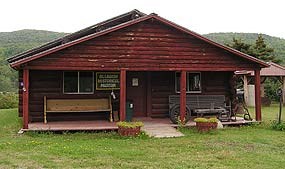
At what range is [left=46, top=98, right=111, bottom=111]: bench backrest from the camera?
15.9 m

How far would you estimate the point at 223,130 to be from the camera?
14.8 m

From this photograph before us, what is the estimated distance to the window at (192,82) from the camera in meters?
17.8

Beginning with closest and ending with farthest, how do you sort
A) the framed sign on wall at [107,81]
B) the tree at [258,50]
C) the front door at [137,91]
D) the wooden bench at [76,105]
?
the wooden bench at [76,105] < the framed sign on wall at [107,81] < the front door at [137,91] < the tree at [258,50]

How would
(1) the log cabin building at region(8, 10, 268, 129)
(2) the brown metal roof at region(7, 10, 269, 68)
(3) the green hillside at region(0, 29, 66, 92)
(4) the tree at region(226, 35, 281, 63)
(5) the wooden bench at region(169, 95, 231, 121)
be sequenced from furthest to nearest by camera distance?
(3) the green hillside at region(0, 29, 66, 92) < (4) the tree at region(226, 35, 281, 63) < (5) the wooden bench at region(169, 95, 231, 121) < (1) the log cabin building at region(8, 10, 268, 129) < (2) the brown metal roof at region(7, 10, 269, 68)

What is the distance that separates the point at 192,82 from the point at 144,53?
389cm

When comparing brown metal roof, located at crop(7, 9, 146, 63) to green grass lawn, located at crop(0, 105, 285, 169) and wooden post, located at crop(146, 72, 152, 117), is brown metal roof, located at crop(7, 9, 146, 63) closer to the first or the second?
wooden post, located at crop(146, 72, 152, 117)

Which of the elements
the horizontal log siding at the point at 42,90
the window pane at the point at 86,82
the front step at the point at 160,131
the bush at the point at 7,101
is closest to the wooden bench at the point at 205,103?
the front step at the point at 160,131

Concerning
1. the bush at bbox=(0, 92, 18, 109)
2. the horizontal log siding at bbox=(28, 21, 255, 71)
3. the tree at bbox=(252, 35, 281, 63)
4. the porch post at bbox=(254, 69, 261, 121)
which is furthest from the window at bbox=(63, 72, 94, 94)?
the tree at bbox=(252, 35, 281, 63)

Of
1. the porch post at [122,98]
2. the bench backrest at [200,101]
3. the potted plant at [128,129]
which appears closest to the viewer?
the potted plant at [128,129]

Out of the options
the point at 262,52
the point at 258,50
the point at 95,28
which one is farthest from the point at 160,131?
the point at 258,50

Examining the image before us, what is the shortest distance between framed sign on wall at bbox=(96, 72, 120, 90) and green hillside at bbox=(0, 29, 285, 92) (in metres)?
22.7

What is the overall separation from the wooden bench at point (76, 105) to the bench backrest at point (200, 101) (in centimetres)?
278

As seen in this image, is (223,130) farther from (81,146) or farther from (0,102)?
(0,102)

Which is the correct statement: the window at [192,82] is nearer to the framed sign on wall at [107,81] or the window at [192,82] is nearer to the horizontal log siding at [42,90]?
the framed sign on wall at [107,81]
